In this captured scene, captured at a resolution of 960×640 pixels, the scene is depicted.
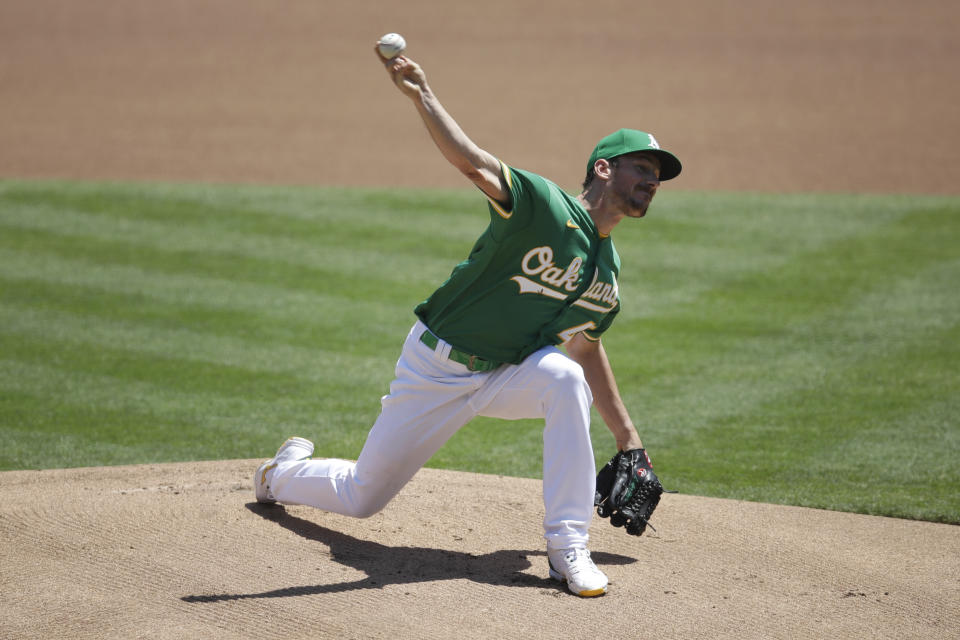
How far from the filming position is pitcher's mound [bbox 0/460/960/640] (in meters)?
3.52

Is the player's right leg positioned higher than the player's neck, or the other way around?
the player's neck

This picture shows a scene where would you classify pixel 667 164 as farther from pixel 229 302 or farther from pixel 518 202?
pixel 229 302

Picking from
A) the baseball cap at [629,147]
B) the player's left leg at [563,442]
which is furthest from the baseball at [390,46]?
the player's left leg at [563,442]

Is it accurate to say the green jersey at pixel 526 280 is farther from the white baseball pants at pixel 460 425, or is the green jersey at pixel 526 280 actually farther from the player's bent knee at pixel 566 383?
the player's bent knee at pixel 566 383

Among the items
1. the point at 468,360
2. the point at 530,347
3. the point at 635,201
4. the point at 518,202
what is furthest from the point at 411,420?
the point at 635,201

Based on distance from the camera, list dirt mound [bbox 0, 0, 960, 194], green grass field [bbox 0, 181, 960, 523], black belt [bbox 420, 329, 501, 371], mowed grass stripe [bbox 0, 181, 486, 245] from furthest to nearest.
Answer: dirt mound [bbox 0, 0, 960, 194] < mowed grass stripe [bbox 0, 181, 486, 245] < green grass field [bbox 0, 181, 960, 523] < black belt [bbox 420, 329, 501, 371]

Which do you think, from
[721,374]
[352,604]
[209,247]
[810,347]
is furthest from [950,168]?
[352,604]

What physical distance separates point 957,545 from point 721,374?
2.88 meters

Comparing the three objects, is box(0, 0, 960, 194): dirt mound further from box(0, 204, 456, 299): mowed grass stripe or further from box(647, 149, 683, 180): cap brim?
box(647, 149, 683, 180): cap brim

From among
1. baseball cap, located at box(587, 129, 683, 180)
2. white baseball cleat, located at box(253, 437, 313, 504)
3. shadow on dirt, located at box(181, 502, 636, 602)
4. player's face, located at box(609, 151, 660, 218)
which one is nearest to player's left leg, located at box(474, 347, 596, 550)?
shadow on dirt, located at box(181, 502, 636, 602)

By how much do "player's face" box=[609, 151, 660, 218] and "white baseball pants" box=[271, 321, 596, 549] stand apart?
630 mm

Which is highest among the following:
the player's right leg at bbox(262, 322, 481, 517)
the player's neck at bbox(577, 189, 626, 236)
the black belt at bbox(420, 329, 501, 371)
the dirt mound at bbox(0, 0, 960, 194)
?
the dirt mound at bbox(0, 0, 960, 194)

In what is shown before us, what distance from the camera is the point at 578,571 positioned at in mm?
3809

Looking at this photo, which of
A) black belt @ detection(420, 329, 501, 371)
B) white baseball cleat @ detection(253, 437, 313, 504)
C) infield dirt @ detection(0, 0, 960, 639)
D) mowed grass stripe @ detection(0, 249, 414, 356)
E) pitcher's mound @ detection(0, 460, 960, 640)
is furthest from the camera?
mowed grass stripe @ detection(0, 249, 414, 356)
